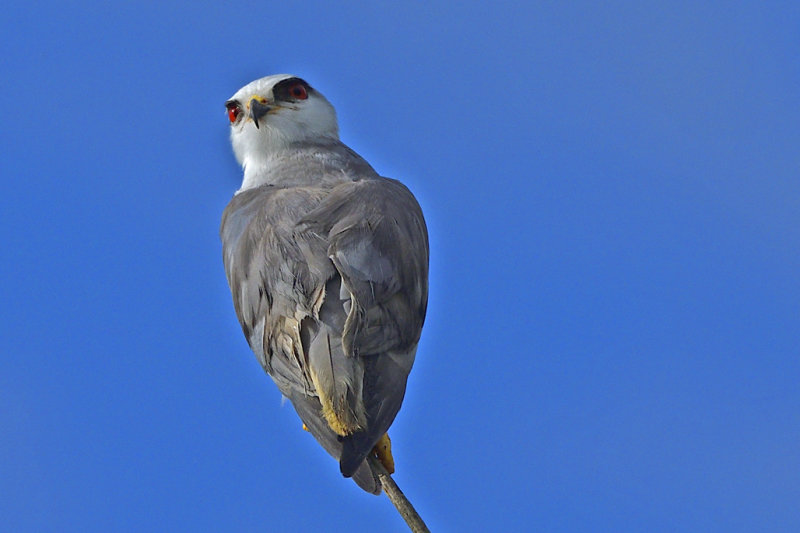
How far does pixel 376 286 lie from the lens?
6.88 metres

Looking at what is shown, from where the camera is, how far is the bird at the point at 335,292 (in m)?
6.46

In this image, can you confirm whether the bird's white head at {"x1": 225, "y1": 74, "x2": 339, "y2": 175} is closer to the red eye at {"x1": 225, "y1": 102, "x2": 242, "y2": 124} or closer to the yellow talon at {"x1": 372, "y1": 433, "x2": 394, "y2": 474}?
the red eye at {"x1": 225, "y1": 102, "x2": 242, "y2": 124}

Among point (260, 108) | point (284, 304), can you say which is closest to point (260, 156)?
point (260, 108)

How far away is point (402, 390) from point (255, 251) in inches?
59.0

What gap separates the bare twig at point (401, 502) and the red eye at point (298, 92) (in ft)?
13.1

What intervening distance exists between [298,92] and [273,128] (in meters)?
0.51

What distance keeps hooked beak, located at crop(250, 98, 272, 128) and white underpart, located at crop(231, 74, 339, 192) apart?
0.04m

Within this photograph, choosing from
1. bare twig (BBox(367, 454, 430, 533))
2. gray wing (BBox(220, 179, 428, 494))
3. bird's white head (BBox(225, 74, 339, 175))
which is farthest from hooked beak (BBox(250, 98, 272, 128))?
bare twig (BBox(367, 454, 430, 533))

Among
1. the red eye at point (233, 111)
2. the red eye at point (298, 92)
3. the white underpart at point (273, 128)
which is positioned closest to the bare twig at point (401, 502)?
the white underpart at point (273, 128)

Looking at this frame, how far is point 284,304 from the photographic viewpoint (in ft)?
22.8

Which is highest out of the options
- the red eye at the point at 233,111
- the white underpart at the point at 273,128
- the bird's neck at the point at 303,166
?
the red eye at the point at 233,111

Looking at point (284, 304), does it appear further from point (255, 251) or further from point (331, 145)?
point (331, 145)

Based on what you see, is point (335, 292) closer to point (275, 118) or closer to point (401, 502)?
point (401, 502)

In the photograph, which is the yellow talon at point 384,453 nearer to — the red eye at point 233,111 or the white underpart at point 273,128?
the white underpart at point 273,128
